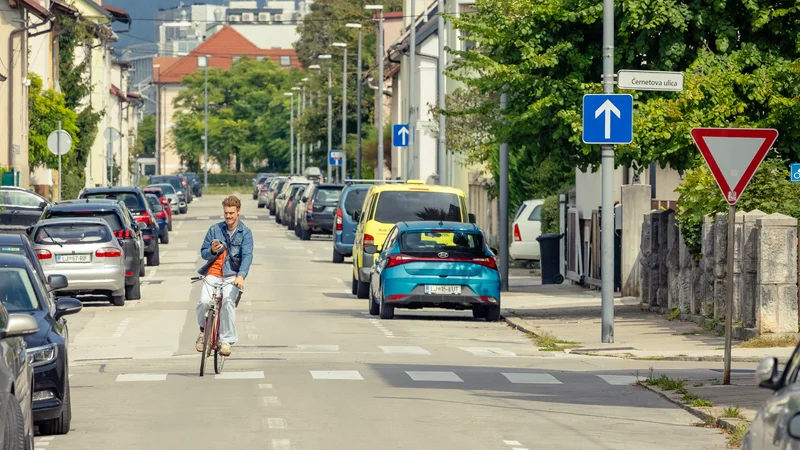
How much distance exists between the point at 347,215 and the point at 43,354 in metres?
25.8

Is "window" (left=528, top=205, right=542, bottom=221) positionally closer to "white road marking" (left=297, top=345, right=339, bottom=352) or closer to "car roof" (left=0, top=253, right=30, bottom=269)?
"white road marking" (left=297, top=345, right=339, bottom=352)

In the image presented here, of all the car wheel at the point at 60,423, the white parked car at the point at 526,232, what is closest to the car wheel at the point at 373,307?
the white parked car at the point at 526,232

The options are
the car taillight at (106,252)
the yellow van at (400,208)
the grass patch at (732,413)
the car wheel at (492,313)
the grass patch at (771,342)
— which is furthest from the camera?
the yellow van at (400,208)

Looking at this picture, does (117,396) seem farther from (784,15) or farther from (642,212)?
(642,212)

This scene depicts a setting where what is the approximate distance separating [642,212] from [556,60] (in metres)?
5.41

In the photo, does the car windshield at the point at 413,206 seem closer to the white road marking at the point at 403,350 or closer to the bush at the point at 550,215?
the bush at the point at 550,215

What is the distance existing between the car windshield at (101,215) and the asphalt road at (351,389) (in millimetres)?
2484

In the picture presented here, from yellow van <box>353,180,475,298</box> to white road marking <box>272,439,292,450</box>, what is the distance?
53.5 ft

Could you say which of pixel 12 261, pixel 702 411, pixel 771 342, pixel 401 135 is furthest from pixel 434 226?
pixel 401 135

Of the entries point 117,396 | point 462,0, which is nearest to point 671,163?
point 117,396

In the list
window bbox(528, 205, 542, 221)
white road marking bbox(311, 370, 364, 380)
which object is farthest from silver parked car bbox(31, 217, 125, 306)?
window bbox(528, 205, 542, 221)

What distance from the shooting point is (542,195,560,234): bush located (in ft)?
117

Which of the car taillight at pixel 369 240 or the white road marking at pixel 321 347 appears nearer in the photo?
the white road marking at pixel 321 347

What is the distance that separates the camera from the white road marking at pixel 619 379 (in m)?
15.8
